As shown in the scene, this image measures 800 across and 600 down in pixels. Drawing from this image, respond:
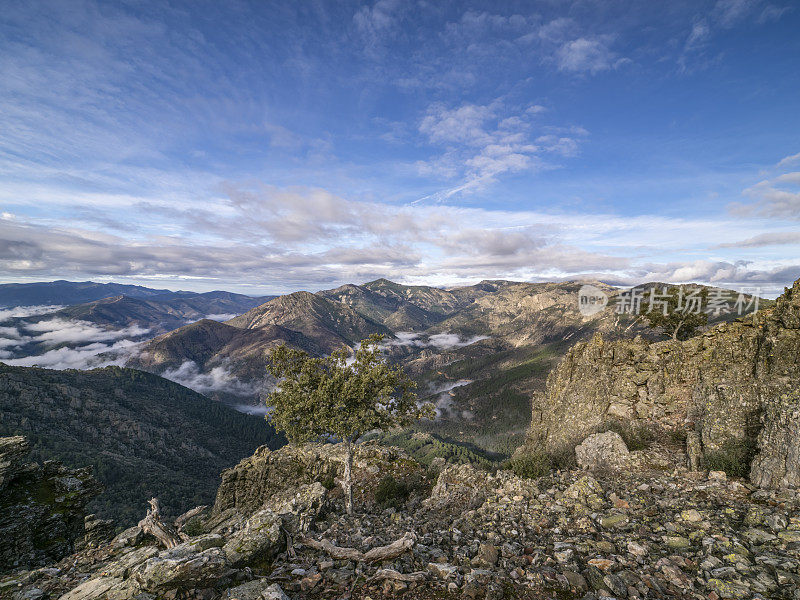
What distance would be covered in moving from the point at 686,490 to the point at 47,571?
3107cm

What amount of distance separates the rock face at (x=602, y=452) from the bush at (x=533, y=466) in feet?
6.57

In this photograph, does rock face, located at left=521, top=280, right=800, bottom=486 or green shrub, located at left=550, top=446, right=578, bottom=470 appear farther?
green shrub, located at left=550, top=446, right=578, bottom=470

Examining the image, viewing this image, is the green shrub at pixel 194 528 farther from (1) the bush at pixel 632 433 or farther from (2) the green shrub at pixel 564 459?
(1) the bush at pixel 632 433

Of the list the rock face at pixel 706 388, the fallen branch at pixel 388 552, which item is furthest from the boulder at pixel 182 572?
the rock face at pixel 706 388

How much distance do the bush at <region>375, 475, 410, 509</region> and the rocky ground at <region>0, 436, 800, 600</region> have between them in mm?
3070

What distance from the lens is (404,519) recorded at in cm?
1716

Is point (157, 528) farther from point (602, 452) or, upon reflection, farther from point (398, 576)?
point (602, 452)

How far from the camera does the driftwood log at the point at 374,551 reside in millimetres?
11555

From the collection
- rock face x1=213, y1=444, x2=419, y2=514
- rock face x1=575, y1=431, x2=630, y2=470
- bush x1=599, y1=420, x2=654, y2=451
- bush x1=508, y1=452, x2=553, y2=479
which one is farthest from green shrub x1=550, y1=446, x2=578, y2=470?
rock face x1=213, y1=444, x2=419, y2=514

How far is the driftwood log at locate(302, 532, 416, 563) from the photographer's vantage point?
37.9 ft

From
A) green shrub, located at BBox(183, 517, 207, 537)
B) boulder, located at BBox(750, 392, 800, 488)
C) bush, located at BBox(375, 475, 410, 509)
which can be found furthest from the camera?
green shrub, located at BBox(183, 517, 207, 537)

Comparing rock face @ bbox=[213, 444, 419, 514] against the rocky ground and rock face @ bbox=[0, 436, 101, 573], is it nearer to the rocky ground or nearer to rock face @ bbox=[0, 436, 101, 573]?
the rocky ground

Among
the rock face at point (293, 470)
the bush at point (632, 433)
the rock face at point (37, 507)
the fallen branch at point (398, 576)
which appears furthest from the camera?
the rock face at point (293, 470)

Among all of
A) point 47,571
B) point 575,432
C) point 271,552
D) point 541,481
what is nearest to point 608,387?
point 575,432
